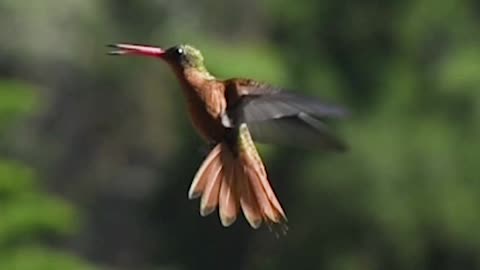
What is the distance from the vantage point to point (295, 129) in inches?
86.4

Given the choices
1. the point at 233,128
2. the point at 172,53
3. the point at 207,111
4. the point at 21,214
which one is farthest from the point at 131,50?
the point at 21,214

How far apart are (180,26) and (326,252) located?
2521 millimetres

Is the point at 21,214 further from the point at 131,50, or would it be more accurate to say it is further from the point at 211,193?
the point at 131,50

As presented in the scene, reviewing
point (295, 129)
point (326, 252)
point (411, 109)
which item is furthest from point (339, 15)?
point (295, 129)

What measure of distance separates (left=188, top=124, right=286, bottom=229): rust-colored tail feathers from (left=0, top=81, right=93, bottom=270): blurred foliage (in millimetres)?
4170

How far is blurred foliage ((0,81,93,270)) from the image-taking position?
20.5ft

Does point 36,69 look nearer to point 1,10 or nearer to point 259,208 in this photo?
point 1,10

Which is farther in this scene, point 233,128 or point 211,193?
point 233,128

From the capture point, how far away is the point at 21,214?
635cm

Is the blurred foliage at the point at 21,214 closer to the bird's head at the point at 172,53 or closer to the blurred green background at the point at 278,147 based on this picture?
the blurred green background at the point at 278,147

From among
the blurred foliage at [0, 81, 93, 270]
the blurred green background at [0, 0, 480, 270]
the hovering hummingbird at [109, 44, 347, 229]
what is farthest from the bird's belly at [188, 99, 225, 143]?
the blurred green background at [0, 0, 480, 270]

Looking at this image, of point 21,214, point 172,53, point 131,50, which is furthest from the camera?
point 21,214

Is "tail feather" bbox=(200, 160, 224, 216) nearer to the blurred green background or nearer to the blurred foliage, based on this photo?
the blurred foliage

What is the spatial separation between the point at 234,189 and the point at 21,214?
447 cm
